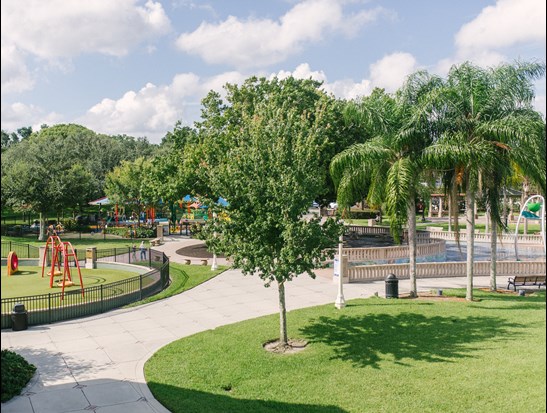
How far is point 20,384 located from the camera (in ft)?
38.7

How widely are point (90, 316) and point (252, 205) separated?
29.4ft

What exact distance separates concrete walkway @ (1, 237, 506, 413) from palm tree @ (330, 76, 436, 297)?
455 centimetres

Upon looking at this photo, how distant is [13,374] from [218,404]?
5.19 metres

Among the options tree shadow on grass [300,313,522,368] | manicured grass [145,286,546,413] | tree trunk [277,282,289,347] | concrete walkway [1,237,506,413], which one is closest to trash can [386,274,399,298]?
concrete walkway [1,237,506,413]

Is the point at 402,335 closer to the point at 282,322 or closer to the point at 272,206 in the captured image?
the point at 282,322

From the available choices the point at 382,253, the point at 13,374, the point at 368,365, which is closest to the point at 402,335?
the point at 368,365

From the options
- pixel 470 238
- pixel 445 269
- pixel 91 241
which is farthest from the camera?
pixel 91 241

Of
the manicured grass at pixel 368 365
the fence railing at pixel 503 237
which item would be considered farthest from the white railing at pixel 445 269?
the fence railing at pixel 503 237

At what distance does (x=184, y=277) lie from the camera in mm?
26328

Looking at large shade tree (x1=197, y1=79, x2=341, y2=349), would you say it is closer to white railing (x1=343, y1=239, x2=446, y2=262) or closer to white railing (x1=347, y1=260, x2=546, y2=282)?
white railing (x1=347, y1=260, x2=546, y2=282)

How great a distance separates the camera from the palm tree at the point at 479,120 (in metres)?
18.1

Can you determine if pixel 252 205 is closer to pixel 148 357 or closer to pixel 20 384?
pixel 148 357

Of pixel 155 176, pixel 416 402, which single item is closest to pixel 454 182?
pixel 416 402

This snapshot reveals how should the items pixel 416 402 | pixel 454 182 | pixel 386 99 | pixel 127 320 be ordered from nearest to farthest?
1. pixel 416 402
2. pixel 127 320
3. pixel 454 182
4. pixel 386 99
